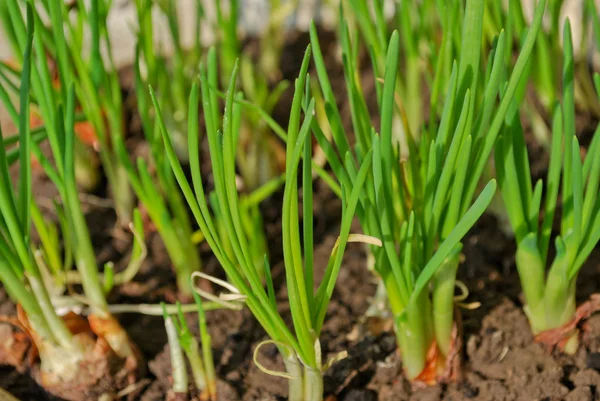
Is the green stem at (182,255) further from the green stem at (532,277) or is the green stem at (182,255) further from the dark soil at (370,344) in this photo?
the green stem at (532,277)

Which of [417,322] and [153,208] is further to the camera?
[153,208]

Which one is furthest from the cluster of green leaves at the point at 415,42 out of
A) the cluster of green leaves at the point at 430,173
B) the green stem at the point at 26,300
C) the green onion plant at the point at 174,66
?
the green stem at the point at 26,300

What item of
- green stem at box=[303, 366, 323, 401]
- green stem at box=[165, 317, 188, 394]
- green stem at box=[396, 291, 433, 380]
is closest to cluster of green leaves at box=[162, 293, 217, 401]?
green stem at box=[165, 317, 188, 394]

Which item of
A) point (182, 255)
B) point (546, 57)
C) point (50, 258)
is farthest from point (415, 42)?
point (50, 258)

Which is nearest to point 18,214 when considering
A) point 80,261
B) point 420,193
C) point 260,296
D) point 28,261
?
point 28,261

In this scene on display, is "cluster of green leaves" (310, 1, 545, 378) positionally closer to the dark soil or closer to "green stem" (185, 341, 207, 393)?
the dark soil

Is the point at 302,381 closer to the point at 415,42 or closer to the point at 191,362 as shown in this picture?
the point at 191,362

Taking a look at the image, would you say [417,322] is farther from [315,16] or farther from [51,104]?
[315,16]
